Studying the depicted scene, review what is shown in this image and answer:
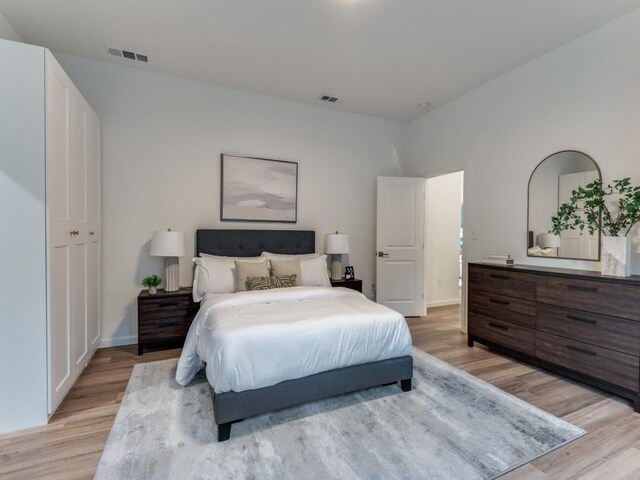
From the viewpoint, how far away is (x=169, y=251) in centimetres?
339

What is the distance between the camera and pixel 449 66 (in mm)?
3482

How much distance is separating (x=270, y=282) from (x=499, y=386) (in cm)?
229

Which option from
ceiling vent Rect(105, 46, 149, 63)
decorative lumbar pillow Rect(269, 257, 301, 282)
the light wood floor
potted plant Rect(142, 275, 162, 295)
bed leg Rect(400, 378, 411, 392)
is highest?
ceiling vent Rect(105, 46, 149, 63)

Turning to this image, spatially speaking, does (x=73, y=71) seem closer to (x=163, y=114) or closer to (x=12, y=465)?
(x=163, y=114)

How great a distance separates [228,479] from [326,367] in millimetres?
863

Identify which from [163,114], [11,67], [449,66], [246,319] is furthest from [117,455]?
[449,66]

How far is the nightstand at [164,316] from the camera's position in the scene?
10.8 ft

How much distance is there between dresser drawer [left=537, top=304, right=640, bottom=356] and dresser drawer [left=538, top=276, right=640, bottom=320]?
51 millimetres

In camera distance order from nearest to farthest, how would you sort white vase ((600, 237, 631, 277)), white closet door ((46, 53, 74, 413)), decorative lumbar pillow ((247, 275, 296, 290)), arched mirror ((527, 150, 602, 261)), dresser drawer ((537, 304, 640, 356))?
white closet door ((46, 53, 74, 413)), dresser drawer ((537, 304, 640, 356)), white vase ((600, 237, 631, 277)), arched mirror ((527, 150, 602, 261)), decorative lumbar pillow ((247, 275, 296, 290))

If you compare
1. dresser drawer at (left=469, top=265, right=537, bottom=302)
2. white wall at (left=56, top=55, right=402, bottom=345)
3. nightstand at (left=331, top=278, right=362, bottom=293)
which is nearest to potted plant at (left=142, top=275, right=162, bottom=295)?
white wall at (left=56, top=55, right=402, bottom=345)

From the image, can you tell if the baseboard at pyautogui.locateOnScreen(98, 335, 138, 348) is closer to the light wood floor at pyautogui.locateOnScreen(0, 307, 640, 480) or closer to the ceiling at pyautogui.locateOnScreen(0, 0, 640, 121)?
the light wood floor at pyautogui.locateOnScreen(0, 307, 640, 480)

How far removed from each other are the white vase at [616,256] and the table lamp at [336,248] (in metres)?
2.65

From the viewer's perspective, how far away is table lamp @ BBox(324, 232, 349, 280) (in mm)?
4340

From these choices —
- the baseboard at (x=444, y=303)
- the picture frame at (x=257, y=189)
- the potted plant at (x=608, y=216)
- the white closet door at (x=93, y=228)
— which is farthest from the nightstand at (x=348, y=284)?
the white closet door at (x=93, y=228)
